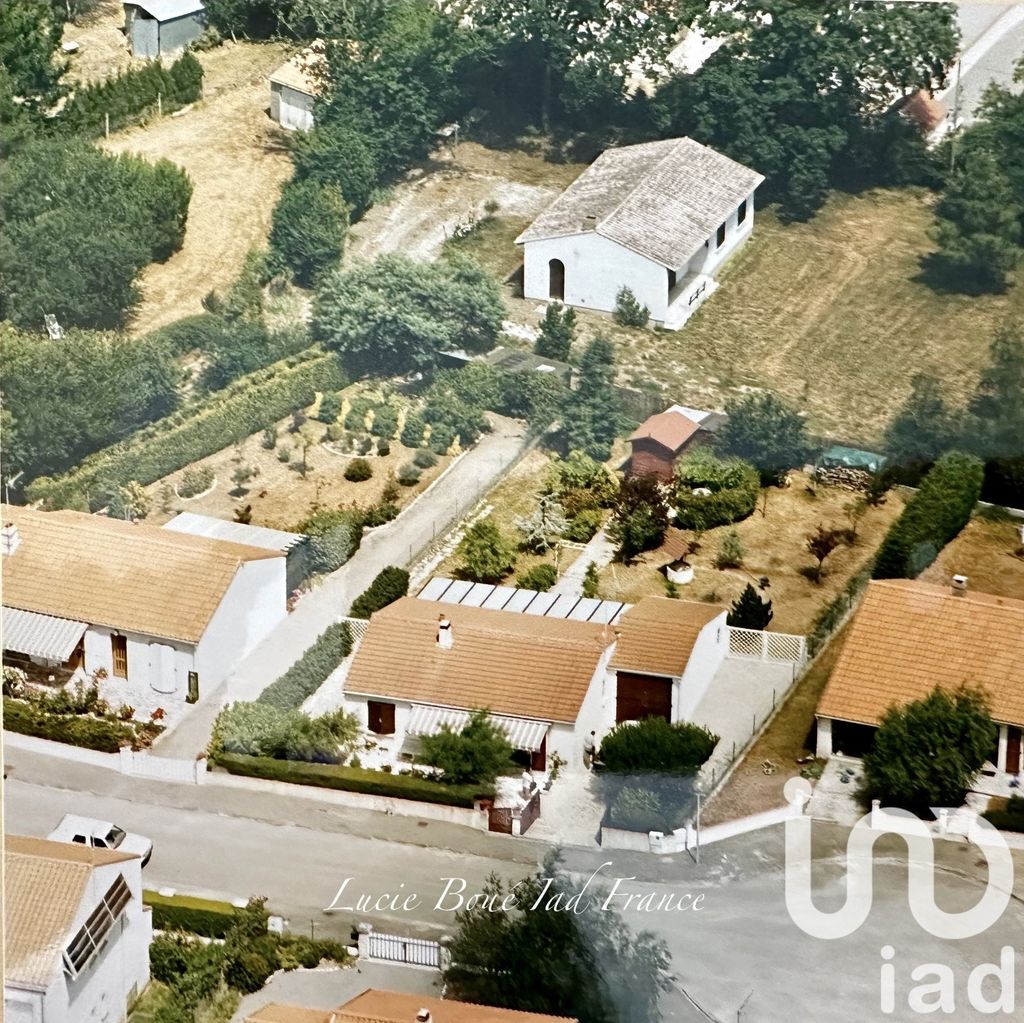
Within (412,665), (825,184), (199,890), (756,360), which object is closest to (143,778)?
(199,890)

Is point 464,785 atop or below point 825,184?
below

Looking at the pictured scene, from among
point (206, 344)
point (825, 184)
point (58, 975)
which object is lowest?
point (58, 975)

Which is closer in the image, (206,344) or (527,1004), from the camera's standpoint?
(527,1004)

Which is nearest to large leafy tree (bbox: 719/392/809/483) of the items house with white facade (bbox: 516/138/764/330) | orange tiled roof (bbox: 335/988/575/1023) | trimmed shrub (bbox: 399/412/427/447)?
house with white facade (bbox: 516/138/764/330)

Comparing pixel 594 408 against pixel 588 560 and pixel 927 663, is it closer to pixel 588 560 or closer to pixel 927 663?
pixel 588 560

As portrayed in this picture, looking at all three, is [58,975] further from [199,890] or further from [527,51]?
[527,51]

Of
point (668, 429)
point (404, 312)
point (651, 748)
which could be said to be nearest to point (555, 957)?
point (651, 748)

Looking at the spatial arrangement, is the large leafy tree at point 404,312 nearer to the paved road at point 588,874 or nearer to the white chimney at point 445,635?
the white chimney at point 445,635
